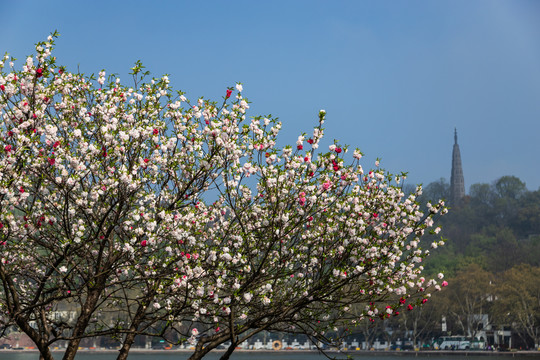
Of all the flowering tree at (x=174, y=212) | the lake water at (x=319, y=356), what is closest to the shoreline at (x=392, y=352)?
the lake water at (x=319, y=356)

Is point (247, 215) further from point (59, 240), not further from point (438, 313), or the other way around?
point (438, 313)

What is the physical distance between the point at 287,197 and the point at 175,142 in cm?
240

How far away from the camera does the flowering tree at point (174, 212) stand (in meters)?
11.8

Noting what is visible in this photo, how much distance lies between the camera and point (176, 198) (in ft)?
42.3

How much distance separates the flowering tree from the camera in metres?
11.8

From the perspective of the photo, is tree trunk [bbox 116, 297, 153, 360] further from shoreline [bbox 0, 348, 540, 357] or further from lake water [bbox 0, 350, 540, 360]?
lake water [bbox 0, 350, 540, 360]

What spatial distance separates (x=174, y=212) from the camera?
12750 millimetres

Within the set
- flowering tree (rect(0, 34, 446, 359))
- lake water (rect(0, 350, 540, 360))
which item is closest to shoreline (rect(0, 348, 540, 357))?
lake water (rect(0, 350, 540, 360))

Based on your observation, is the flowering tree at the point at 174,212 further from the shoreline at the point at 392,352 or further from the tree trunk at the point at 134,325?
the shoreline at the point at 392,352

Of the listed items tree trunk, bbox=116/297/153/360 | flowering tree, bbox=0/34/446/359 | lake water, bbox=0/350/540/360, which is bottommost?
lake water, bbox=0/350/540/360

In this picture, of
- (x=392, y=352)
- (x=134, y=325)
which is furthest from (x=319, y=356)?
(x=134, y=325)

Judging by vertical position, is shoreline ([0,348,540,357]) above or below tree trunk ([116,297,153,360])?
below

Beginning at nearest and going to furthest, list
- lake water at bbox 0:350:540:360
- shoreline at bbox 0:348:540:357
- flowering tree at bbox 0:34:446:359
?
flowering tree at bbox 0:34:446:359 < lake water at bbox 0:350:540:360 < shoreline at bbox 0:348:540:357

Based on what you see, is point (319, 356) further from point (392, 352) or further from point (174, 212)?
point (174, 212)
